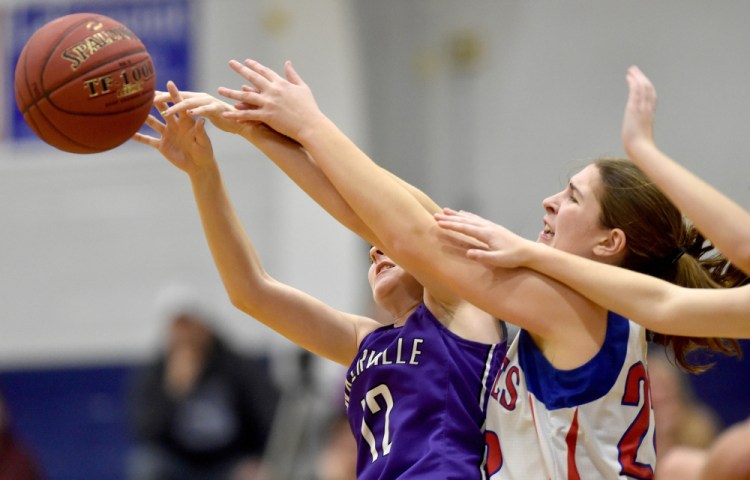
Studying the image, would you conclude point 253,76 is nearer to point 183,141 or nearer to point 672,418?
point 183,141

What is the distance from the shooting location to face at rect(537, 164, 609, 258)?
119 inches

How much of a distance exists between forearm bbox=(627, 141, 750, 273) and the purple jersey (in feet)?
2.47

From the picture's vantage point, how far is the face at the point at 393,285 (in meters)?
3.39

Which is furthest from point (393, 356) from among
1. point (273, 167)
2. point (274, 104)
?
point (273, 167)

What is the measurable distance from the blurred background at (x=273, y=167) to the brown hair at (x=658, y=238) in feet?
19.4

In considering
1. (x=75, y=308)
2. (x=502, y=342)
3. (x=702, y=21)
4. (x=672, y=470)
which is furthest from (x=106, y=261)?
(x=502, y=342)

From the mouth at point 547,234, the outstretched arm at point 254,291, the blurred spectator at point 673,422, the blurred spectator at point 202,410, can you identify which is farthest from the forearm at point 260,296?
the blurred spectator at point 202,410

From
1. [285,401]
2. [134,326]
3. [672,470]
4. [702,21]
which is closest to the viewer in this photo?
[672,470]

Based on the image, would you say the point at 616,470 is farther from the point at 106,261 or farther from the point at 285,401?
the point at 106,261

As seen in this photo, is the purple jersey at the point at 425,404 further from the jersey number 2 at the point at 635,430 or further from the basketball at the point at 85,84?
the basketball at the point at 85,84

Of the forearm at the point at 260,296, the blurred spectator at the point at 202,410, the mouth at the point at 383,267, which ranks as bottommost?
the blurred spectator at the point at 202,410

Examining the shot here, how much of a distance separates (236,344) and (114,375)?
1186 millimetres

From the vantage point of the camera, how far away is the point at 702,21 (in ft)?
30.0

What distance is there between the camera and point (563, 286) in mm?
2893
